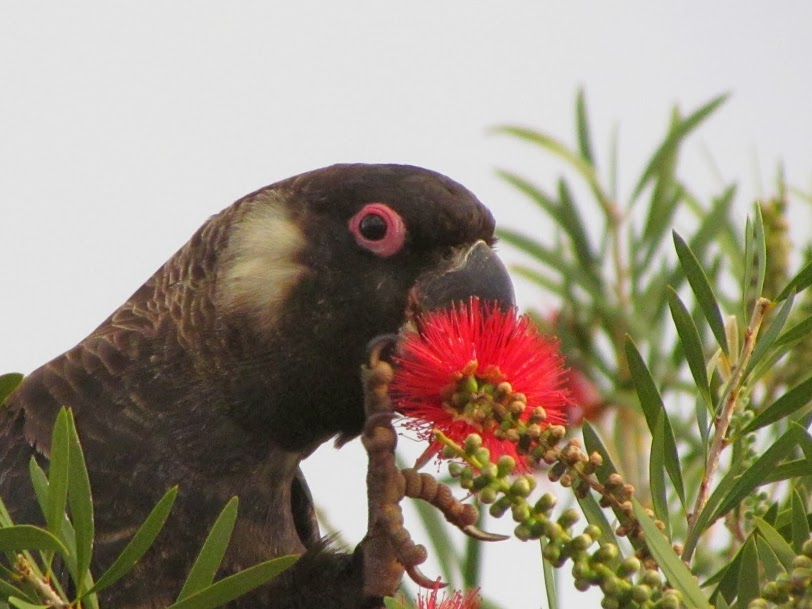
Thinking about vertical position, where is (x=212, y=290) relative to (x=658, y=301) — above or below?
above

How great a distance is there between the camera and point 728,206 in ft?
9.25

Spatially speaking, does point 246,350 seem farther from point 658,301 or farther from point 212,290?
point 658,301

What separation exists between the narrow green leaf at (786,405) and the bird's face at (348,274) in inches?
37.1

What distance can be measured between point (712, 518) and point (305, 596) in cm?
114

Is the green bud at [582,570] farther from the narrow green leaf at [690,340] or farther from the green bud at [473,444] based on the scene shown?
the narrow green leaf at [690,340]

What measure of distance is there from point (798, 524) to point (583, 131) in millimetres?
1936

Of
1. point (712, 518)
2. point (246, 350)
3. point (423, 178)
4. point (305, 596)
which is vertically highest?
point (423, 178)

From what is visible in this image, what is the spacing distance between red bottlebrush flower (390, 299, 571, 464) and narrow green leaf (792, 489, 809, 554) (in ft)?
1.07

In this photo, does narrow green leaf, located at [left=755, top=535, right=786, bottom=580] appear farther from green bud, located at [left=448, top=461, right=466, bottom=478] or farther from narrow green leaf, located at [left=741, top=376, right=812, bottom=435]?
green bud, located at [left=448, top=461, right=466, bottom=478]

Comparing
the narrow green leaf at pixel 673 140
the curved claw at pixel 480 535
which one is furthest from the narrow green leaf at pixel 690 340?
the narrow green leaf at pixel 673 140

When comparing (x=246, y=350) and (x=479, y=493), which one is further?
(x=246, y=350)

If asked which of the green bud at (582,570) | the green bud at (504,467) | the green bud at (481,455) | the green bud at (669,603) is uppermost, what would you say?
the green bud at (481,455)

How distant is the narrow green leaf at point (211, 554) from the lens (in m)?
1.30

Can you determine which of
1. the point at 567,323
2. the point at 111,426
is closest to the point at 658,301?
the point at 567,323
